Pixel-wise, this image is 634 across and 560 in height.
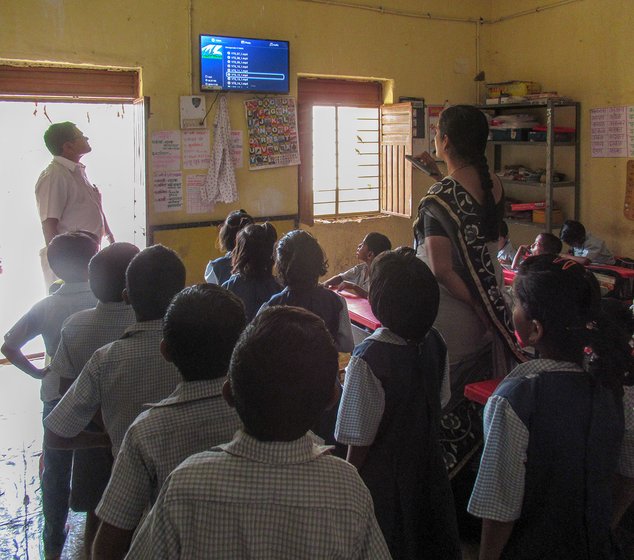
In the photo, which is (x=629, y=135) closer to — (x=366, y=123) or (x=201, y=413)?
(x=366, y=123)

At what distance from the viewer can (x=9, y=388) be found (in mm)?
3805

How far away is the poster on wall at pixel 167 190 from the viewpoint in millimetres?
4637

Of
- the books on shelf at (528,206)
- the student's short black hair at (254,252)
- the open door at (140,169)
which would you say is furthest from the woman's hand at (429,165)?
the books on shelf at (528,206)

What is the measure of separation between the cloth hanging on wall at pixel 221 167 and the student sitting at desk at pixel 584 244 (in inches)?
94.9

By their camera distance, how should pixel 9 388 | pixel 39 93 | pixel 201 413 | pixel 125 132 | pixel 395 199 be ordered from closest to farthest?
1. pixel 201 413
2. pixel 9 388
3. pixel 39 93
4. pixel 125 132
5. pixel 395 199

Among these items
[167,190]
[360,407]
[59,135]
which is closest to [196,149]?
[167,190]

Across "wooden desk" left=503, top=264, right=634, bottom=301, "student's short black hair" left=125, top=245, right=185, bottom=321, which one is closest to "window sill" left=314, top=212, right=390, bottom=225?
"wooden desk" left=503, top=264, right=634, bottom=301

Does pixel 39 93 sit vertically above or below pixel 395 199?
above

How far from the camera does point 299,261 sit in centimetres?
215

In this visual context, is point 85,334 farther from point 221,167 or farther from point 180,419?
point 221,167

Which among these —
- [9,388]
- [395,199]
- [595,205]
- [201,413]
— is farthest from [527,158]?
[201,413]

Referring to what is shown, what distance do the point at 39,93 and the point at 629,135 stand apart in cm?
408

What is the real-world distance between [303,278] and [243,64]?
3.04 m

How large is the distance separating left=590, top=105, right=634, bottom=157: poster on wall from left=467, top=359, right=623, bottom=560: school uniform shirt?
13.8ft
